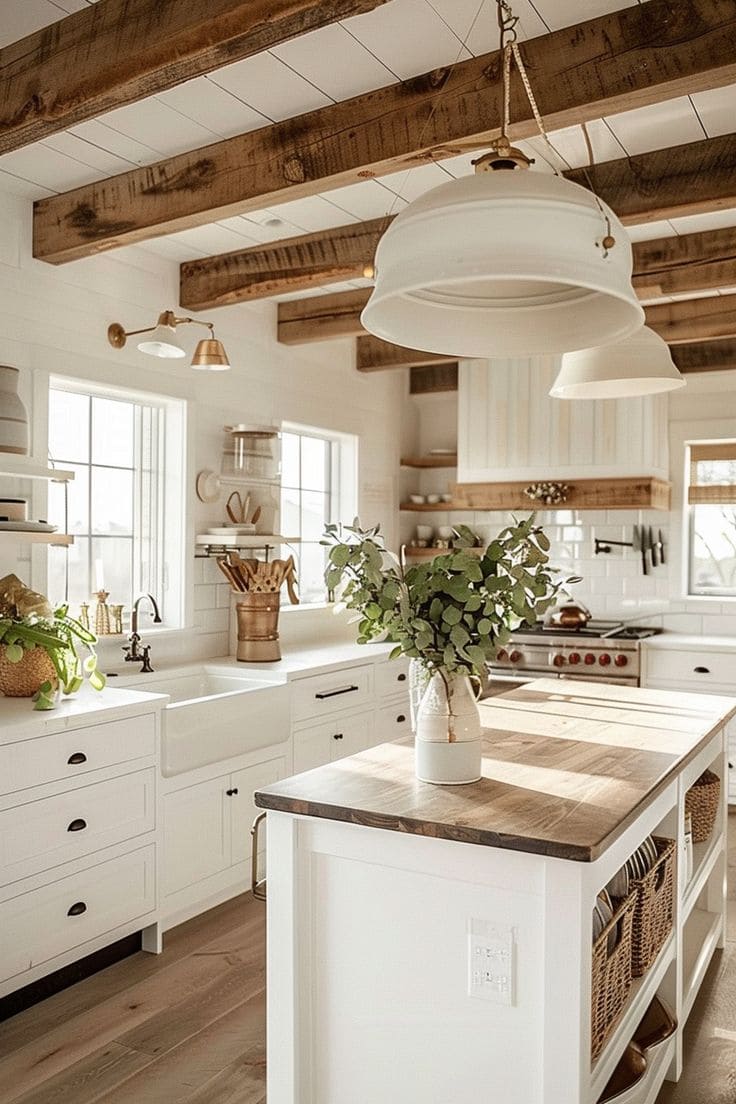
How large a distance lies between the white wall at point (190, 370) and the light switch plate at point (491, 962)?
247 cm

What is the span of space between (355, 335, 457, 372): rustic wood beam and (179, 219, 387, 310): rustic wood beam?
1400mm

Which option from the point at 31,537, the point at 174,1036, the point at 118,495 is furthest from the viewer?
the point at 118,495

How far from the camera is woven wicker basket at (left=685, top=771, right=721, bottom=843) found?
327 cm

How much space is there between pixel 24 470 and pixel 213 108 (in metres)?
1.46

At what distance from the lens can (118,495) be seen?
4430 mm

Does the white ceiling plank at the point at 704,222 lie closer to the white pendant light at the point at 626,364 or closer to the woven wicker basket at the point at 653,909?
the white pendant light at the point at 626,364

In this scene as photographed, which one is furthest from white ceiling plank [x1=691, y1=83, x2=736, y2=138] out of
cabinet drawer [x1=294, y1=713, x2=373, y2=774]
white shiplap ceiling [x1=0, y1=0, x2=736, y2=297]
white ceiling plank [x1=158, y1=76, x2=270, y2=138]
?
cabinet drawer [x1=294, y1=713, x2=373, y2=774]

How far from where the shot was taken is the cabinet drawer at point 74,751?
2.94 m

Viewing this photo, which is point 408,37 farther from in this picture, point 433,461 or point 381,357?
point 433,461

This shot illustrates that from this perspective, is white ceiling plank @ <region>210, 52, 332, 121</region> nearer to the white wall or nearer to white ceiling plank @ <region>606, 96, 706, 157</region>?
white ceiling plank @ <region>606, 96, 706, 157</region>

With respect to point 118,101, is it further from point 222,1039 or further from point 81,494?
point 222,1039

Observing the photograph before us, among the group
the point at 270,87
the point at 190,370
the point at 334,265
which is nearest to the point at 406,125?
the point at 270,87

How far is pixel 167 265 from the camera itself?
451 cm

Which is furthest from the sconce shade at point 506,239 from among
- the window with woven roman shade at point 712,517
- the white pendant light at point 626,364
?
the window with woven roman shade at point 712,517
